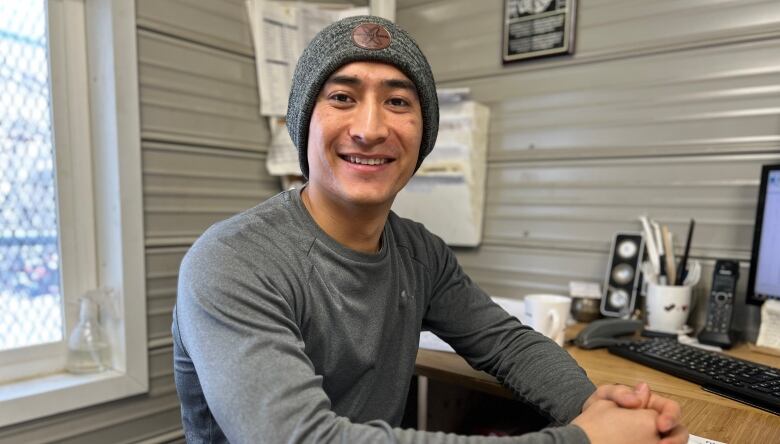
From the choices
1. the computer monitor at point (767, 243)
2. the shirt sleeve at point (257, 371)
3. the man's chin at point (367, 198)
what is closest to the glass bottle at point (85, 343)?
the shirt sleeve at point (257, 371)

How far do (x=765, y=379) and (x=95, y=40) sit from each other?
1.73 metres

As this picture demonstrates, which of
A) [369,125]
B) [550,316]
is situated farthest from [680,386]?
[369,125]

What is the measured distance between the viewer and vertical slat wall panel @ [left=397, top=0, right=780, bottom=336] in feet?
4.41

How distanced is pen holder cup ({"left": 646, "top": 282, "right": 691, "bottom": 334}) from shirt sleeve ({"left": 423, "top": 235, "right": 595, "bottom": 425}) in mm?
527

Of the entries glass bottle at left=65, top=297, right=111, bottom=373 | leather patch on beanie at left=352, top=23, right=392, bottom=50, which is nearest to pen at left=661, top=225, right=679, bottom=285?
leather patch on beanie at left=352, top=23, right=392, bottom=50

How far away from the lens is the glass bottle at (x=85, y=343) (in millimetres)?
1364

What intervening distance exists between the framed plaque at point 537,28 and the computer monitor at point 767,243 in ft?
2.17

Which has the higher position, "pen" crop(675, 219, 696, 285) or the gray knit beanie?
the gray knit beanie

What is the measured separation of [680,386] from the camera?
964 millimetres

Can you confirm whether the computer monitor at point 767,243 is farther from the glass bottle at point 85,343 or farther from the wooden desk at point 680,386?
the glass bottle at point 85,343

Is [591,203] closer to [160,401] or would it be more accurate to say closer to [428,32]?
[428,32]

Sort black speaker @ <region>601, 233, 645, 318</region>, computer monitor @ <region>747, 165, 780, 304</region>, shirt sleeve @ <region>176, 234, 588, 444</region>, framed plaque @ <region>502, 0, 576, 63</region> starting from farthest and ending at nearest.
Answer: framed plaque @ <region>502, 0, 576, 63</region>, black speaker @ <region>601, 233, 645, 318</region>, computer monitor @ <region>747, 165, 780, 304</region>, shirt sleeve @ <region>176, 234, 588, 444</region>

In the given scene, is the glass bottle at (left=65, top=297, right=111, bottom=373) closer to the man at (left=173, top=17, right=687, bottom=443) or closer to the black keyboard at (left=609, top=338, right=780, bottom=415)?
the man at (left=173, top=17, right=687, bottom=443)

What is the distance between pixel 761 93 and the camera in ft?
4.32
